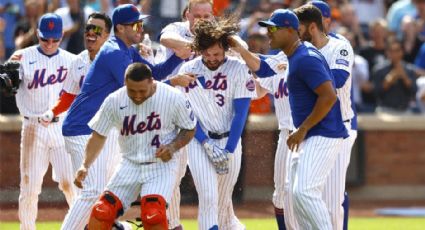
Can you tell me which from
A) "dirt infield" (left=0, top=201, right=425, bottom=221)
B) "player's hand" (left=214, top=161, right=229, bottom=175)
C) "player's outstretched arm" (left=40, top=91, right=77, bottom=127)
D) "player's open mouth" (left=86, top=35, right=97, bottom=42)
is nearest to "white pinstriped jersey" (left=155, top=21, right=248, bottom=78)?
"player's open mouth" (left=86, top=35, right=97, bottom=42)

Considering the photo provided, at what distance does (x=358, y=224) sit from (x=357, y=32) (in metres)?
4.68

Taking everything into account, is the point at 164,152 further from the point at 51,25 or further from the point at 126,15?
the point at 51,25

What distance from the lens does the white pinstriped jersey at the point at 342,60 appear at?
1026 centimetres

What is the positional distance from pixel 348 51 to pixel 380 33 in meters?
8.42

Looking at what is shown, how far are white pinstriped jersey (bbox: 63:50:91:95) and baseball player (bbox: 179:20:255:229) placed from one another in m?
1.11

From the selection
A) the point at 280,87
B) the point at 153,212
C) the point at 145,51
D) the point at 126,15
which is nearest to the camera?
the point at 153,212

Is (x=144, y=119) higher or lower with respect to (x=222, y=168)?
higher

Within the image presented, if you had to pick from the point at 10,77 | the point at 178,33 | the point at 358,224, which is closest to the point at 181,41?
the point at 178,33

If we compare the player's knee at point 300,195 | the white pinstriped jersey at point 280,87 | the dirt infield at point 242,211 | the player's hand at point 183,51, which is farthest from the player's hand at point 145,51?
the dirt infield at point 242,211

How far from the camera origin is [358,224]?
48.8ft

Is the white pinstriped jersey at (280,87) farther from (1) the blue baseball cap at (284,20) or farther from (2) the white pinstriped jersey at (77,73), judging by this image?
(2) the white pinstriped jersey at (77,73)

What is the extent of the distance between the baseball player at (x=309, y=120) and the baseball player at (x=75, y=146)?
68.5 inches

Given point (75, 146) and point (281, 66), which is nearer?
point (75, 146)

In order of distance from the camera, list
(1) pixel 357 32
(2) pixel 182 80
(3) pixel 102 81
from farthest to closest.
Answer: (1) pixel 357 32 < (2) pixel 182 80 < (3) pixel 102 81
